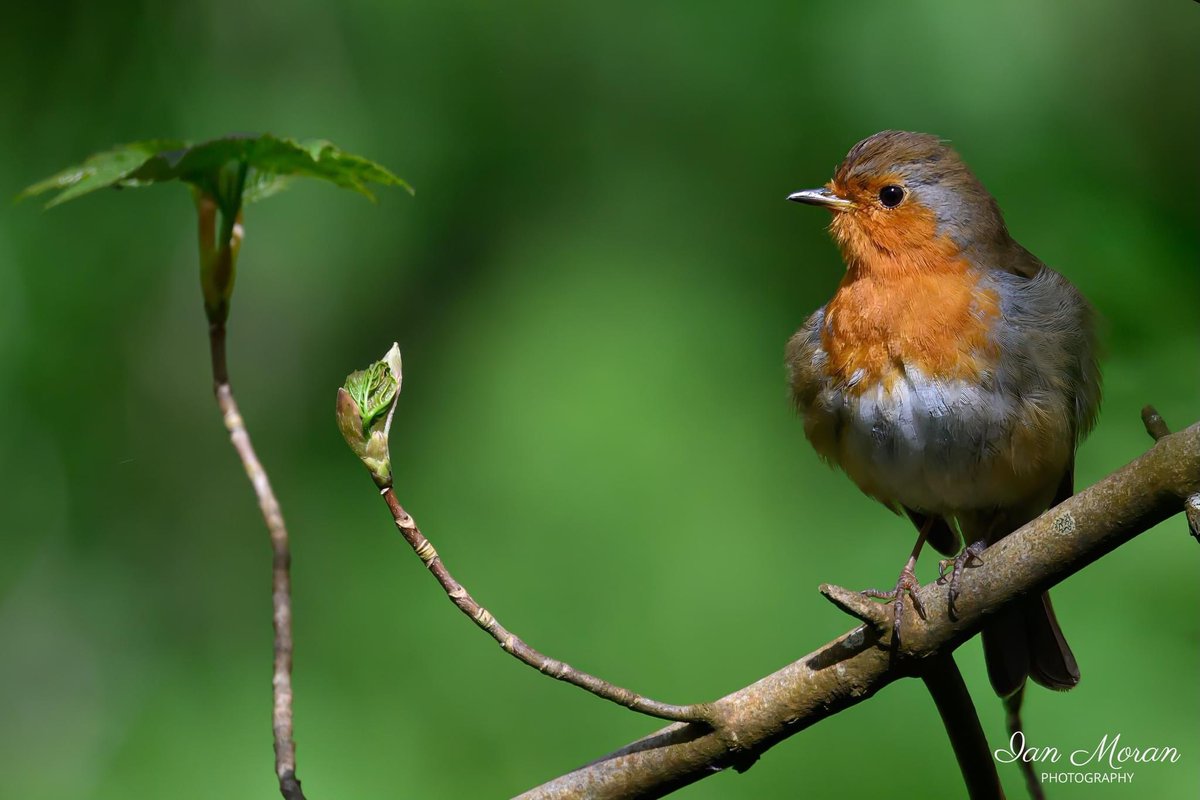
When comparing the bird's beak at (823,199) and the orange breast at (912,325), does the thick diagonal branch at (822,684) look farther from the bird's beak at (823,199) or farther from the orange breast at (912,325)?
the bird's beak at (823,199)

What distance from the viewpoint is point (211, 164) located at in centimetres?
157

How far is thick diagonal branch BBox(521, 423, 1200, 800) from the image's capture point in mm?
1594

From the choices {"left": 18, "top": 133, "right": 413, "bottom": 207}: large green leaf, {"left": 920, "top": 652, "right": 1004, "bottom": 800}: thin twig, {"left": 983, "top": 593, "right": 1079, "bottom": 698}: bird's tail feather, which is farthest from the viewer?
{"left": 983, "top": 593, "right": 1079, "bottom": 698}: bird's tail feather

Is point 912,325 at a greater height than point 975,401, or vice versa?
point 912,325

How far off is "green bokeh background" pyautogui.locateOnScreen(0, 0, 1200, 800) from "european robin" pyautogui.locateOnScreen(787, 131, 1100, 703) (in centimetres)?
37

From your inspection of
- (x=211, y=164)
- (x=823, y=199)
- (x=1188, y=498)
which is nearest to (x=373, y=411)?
(x=211, y=164)

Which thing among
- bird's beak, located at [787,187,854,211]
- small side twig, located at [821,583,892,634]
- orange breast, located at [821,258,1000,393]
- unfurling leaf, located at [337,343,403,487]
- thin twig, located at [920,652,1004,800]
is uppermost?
bird's beak, located at [787,187,854,211]

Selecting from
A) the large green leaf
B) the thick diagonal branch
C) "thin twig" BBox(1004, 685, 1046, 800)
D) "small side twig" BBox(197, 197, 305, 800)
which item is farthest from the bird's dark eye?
"small side twig" BBox(197, 197, 305, 800)

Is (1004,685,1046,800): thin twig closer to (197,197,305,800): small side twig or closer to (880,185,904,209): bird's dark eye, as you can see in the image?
(880,185,904,209): bird's dark eye

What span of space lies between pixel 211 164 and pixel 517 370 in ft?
6.33

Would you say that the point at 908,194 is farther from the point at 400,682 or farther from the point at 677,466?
the point at 400,682

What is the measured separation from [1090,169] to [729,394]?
43.7 inches

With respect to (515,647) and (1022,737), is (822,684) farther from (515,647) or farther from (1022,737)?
(1022,737)

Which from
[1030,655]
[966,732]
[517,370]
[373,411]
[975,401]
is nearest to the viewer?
[373,411]
